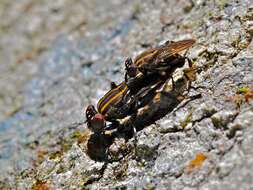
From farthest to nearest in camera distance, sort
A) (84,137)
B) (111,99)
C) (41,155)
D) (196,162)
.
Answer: (41,155) < (84,137) < (111,99) < (196,162)

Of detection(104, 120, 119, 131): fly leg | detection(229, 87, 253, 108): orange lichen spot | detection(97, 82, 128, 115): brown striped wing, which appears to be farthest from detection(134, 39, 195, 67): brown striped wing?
detection(229, 87, 253, 108): orange lichen spot

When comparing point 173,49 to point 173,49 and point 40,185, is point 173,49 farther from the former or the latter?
point 40,185

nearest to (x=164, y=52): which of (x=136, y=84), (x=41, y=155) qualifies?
(x=136, y=84)

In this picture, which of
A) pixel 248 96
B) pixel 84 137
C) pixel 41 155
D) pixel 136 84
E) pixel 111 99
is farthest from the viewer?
pixel 41 155

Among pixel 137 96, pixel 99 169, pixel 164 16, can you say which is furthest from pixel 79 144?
pixel 164 16

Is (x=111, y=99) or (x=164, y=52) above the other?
(x=164, y=52)

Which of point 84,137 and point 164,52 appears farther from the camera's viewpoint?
point 84,137

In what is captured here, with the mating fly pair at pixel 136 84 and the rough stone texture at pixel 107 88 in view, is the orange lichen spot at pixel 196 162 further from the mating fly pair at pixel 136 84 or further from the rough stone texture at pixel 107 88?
the mating fly pair at pixel 136 84
